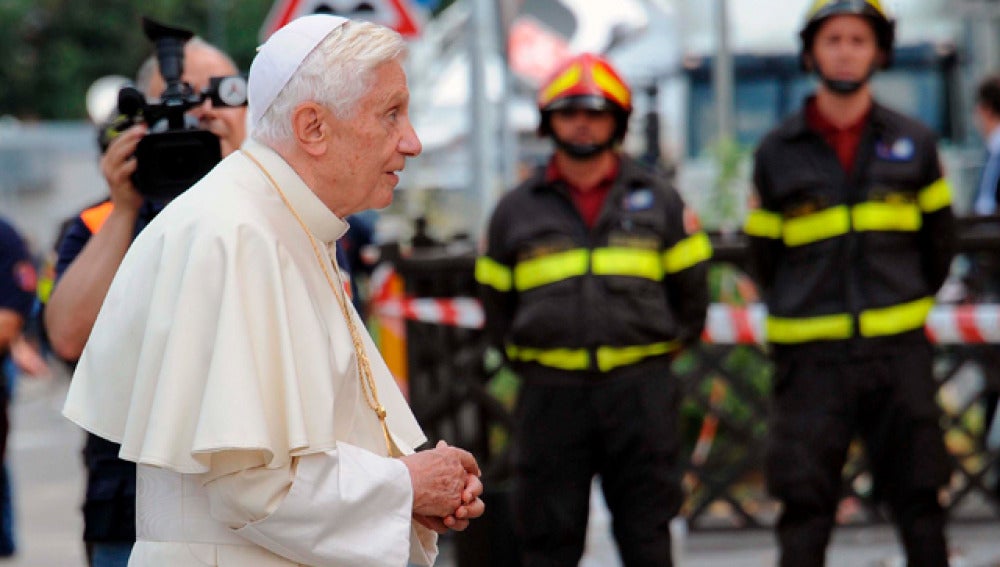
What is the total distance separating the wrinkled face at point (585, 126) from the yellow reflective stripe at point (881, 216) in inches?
36.2

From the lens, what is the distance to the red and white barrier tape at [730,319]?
27.1 ft

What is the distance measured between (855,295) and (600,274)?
86 cm

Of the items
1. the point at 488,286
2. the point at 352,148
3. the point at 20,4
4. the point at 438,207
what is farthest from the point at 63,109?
the point at 352,148

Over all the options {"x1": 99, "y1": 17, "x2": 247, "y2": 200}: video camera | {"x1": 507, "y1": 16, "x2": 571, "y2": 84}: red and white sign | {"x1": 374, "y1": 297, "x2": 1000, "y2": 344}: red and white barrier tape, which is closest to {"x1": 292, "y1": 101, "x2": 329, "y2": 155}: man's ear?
{"x1": 99, "y1": 17, "x2": 247, "y2": 200}: video camera

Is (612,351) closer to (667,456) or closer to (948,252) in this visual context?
(667,456)

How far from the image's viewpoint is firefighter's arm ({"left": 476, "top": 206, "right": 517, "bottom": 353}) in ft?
21.0

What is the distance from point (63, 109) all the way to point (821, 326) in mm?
42448

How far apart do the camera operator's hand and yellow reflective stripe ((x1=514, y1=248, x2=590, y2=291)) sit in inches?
91.9

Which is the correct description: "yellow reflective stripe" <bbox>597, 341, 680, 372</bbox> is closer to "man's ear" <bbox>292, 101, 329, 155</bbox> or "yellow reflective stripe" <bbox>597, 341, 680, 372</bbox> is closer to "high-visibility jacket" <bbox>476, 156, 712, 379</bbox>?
"high-visibility jacket" <bbox>476, 156, 712, 379</bbox>

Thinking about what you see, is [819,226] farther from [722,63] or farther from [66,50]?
[66,50]

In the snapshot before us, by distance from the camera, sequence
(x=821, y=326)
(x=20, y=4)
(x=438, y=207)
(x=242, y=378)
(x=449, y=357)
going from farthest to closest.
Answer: (x=20, y=4) → (x=438, y=207) → (x=449, y=357) → (x=821, y=326) → (x=242, y=378)

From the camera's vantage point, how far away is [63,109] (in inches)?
1823

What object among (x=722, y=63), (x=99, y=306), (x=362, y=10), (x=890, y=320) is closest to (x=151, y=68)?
(x=99, y=306)

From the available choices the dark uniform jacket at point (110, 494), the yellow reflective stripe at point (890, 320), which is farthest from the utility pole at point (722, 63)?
the dark uniform jacket at point (110, 494)
